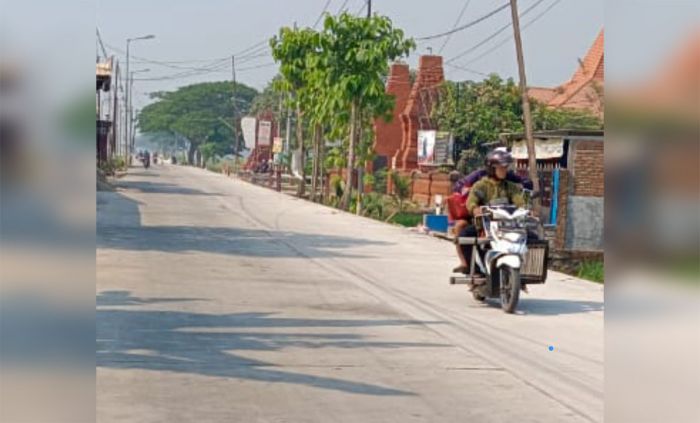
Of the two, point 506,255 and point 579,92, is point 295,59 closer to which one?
point 579,92

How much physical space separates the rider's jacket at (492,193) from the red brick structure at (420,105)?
35.1 meters

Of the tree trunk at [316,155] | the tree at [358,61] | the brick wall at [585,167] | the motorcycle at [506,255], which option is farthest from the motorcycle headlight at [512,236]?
the tree trunk at [316,155]

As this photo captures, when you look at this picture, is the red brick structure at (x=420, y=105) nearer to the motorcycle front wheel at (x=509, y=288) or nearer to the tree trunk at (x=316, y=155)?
the tree trunk at (x=316, y=155)

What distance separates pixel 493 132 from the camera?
129 feet

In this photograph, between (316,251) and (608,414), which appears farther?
(316,251)

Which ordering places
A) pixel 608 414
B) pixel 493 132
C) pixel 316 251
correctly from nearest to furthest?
pixel 608 414, pixel 316 251, pixel 493 132

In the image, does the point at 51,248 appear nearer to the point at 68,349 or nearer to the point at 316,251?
the point at 68,349

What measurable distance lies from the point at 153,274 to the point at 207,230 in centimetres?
874

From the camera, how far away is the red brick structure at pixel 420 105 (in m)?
48.2

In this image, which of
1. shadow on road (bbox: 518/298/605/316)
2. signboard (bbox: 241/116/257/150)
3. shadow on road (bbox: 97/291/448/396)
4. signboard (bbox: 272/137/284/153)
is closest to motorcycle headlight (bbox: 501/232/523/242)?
shadow on road (bbox: 518/298/605/316)

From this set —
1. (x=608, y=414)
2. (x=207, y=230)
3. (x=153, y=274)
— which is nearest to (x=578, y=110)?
(x=207, y=230)

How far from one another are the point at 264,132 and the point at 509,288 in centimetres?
6319

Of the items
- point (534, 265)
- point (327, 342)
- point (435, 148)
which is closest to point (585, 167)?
point (534, 265)

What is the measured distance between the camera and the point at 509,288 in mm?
12172
